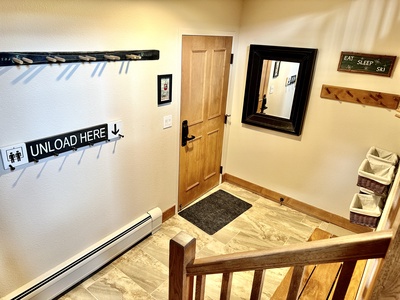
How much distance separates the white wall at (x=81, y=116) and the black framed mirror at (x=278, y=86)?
865mm

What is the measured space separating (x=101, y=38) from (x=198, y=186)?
217 cm

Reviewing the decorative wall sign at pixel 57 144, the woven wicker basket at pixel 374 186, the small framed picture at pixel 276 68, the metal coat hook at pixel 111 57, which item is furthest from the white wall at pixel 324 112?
the decorative wall sign at pixel 57 144

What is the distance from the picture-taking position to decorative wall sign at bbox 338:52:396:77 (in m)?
2.53

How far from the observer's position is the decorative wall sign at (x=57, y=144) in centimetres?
168

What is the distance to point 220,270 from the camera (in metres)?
1.06

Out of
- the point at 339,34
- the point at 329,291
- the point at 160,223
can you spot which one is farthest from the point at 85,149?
the point at 339,34

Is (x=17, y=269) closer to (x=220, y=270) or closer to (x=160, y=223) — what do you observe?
(x=160, y=223)

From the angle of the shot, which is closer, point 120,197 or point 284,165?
point 120,197

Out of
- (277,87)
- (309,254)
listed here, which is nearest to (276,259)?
(309,254)

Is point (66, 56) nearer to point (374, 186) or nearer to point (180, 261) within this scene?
point (180, 261)

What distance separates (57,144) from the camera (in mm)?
1897

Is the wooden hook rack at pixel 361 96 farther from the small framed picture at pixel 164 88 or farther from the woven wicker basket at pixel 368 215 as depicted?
the small framed picture at pixel 164 88

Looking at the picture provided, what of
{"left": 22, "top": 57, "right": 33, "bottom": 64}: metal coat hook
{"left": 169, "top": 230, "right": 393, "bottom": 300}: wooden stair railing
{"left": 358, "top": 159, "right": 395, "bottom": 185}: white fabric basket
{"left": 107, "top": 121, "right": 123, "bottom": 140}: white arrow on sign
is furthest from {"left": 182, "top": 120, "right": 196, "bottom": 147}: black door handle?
{"left": 169, "top": 230, "right": 393, "bottom": 300}: wooden stair railing

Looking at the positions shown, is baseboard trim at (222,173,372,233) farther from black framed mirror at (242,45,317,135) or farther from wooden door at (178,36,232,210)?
black framed mirror at (242,45,317,135)
